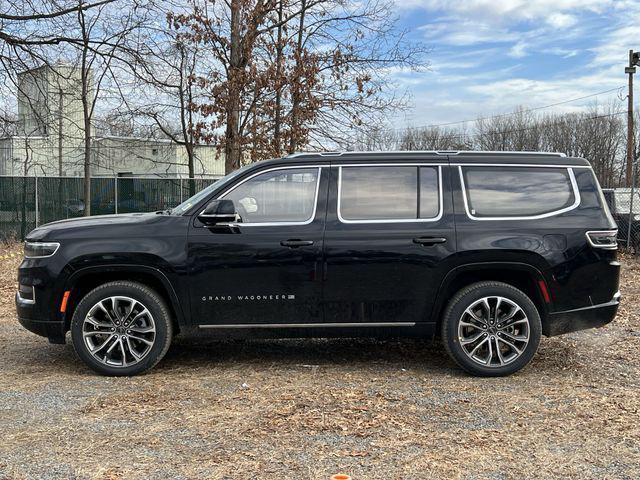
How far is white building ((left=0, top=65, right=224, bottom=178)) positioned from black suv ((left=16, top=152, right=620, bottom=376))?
947 cm

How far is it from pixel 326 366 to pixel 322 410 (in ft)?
3.99

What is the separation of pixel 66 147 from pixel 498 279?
26.8 m

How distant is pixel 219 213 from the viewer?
503 cm

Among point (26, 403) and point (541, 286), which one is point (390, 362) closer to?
point (541, 286)

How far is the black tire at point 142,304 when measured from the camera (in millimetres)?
5086

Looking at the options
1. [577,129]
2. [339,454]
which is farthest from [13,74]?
[577,129]

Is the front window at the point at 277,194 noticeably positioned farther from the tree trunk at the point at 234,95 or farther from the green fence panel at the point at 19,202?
the green fence panel at the point at 19,202

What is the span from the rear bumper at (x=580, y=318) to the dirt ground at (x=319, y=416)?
0.44m

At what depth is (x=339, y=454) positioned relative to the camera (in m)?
3.60

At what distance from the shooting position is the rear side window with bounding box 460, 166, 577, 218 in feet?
17.1

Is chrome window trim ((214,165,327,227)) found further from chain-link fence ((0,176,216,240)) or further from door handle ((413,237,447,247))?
chain-link fence ((0,176,216,240))

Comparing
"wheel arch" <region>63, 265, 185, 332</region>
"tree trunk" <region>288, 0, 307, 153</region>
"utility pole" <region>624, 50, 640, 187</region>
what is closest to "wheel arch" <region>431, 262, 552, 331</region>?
"wheel arch" <region>63, 265, 185, 332</region>

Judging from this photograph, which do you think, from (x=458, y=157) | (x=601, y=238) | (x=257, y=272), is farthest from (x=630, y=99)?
(x=257, y=272)

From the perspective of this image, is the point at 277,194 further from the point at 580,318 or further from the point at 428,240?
the point at 580,318
